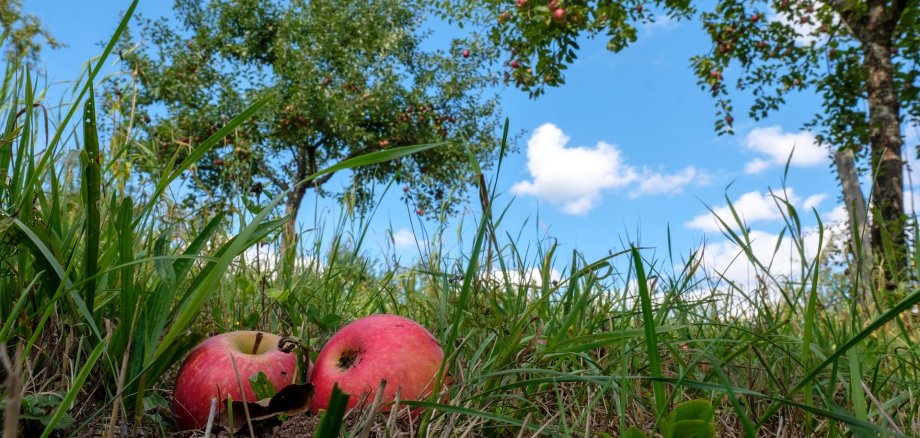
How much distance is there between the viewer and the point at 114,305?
1.60 metres

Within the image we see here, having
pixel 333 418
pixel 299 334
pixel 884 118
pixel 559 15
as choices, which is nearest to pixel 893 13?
pixel 884 118

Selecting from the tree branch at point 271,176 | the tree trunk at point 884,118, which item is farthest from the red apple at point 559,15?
the tree branch at point 271,176

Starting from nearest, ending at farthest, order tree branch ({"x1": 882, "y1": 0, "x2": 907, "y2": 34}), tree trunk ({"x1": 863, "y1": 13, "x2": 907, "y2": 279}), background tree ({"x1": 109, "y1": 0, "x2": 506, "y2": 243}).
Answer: tree trunk ({"x1": 863, "y1": 13, "x2": 907, "y2": 279}) < tree branch ({"x1": 882, "y1": 0, "x2": 907, "y2": 34}) < background tree ({"x1": 109, "y1": 0, "x2": 506, "y2": 243})

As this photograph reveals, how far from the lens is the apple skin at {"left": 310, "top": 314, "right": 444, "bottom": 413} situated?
4.64ft

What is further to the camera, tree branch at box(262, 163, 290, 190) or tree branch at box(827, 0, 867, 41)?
tree branch at box(262, 163, 290, 190)

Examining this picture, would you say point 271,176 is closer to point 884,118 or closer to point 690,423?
point 884,118

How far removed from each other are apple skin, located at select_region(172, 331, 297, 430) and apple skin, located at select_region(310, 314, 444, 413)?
97mm

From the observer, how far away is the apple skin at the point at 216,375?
1432mm

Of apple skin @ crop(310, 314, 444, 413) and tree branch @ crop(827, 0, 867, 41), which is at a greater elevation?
tree branch @ crop(827, 0, 867, 41)

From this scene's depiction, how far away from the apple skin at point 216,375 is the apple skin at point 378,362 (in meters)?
0.10

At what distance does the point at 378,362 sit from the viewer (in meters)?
1.44

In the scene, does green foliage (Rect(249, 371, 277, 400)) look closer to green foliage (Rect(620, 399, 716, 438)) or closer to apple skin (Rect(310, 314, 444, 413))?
apple skin (Rect(310, 314, 444, 413))

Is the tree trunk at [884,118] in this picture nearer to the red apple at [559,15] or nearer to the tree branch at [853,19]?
the tree branch at [853,19]

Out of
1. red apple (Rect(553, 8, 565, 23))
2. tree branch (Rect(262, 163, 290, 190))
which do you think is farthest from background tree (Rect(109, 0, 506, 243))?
red apple (Rect(553, 8, 565, 23))
